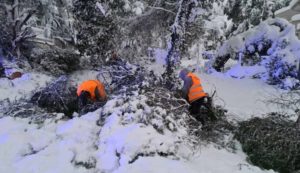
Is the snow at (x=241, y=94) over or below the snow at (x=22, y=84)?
below

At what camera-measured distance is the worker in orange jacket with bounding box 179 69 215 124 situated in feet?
19.1

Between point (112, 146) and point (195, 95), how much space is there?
227cm

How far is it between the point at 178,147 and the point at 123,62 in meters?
3.57

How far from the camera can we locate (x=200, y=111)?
6109 mm

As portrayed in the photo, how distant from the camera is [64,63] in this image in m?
11.8

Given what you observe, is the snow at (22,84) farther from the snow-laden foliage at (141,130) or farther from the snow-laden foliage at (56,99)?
the snow-laden foliage at (141,130)

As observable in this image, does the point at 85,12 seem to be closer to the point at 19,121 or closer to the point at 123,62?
the point at 123,62

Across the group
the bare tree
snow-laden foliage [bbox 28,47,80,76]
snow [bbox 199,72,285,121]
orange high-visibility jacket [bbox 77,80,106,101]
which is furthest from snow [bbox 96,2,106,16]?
orange high-visibility jacket [bbox 77,80,106,101]

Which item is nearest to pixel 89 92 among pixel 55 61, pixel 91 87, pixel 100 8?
pixel 91 87

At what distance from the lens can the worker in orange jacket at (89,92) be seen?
588 centimetres

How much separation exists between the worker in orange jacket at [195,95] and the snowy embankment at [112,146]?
0.90m

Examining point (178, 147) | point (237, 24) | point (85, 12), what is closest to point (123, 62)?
point (178, 147)

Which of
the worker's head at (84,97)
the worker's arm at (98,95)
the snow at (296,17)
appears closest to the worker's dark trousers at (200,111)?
the worker's arm at (98,95)

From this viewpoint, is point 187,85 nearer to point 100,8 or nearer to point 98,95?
point 98,95
